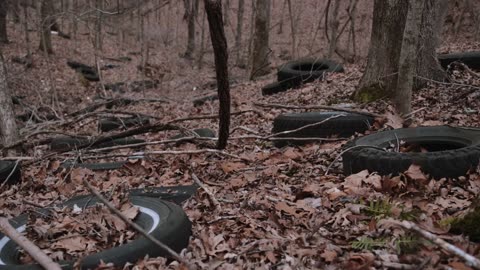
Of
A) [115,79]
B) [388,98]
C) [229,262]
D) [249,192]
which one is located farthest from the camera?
[115,79]

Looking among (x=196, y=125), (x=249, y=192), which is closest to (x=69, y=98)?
(x=196, y=125)

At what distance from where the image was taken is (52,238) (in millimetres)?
3549

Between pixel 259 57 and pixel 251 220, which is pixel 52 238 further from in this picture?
pixel 259 57

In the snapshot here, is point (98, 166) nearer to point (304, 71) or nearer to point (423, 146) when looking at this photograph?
point (423, 146)

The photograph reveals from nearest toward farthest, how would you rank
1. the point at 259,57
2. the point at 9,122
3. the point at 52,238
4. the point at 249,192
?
the point at 52,238
the point at 249,192
the point at 9,122
the point at 259,57

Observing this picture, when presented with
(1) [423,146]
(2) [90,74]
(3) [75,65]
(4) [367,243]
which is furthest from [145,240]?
(3) [75,65]

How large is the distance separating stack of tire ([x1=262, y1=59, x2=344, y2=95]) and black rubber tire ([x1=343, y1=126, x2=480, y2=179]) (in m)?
6.22

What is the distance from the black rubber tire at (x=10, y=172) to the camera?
5991mm

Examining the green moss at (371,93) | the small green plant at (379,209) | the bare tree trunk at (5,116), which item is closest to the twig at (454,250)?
the small green plant at (379,209)

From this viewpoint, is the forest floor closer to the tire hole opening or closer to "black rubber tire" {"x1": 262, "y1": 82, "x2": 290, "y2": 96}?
the tire hole opening

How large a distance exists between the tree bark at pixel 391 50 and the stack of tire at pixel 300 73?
348 centimetres

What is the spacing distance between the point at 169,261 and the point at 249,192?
1.50 meters

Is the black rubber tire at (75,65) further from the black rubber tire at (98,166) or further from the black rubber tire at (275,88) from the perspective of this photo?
the black rubber tire at (98,166)

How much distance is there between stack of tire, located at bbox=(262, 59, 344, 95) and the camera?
37.4 feet
